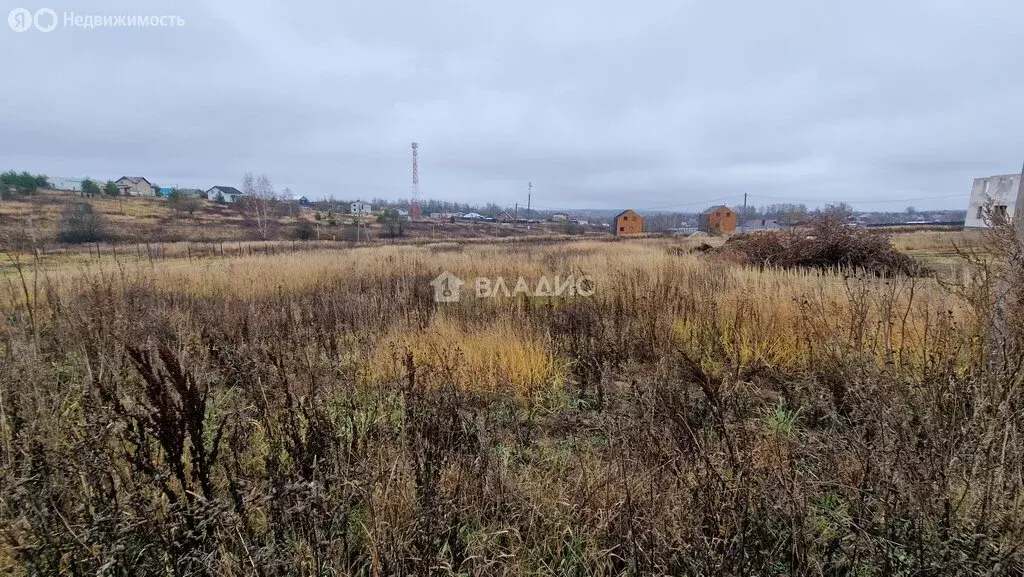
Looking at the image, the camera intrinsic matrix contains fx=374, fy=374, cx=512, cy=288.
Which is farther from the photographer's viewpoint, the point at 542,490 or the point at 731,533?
the point at 542,490

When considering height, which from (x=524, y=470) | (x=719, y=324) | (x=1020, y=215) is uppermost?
(x=1020, y=215)

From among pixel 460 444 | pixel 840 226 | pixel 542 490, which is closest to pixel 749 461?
pixel 542 490

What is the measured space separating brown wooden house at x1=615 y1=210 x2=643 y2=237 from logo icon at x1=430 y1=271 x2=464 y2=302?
148 feet

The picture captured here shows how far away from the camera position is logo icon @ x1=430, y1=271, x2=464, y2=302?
622cm

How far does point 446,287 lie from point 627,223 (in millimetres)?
48078

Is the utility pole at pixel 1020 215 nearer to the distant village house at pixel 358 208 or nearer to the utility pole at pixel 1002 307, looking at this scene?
the utility pole at pixel 1002 307

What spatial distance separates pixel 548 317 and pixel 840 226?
9562mm

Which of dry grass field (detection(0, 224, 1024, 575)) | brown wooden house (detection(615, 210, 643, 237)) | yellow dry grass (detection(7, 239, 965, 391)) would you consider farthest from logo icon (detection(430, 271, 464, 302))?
brown wooden house (detection(615, 210, 643, 237))

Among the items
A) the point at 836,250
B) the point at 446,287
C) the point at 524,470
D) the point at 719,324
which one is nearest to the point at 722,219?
the point at 836,250

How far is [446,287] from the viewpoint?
7.12 m

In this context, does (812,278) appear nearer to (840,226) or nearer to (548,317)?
(548,317)

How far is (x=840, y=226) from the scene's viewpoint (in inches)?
381

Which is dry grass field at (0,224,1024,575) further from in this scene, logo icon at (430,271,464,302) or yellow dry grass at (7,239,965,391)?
logo icon at (430,271,464,302)

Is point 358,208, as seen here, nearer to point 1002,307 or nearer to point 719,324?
point 719,324
